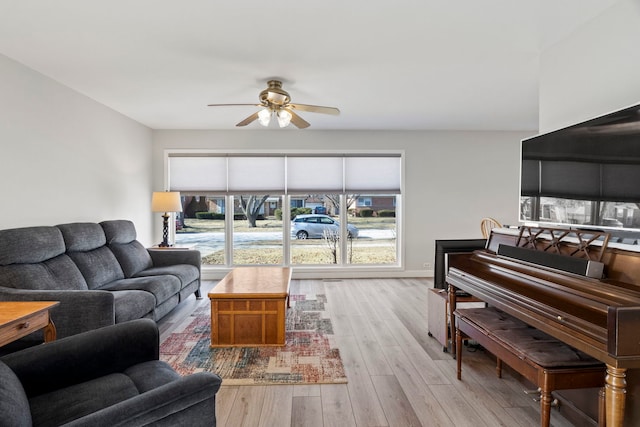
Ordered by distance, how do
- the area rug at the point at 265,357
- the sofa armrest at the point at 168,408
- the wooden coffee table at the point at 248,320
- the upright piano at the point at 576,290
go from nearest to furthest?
the sofa armrest at the point at 168,408 → the upright piano at the point at 576,290 → the area rug at the point at 265,357 → the wooden coffee table at the point at 248,320

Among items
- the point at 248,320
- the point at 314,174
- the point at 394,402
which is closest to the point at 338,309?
the point at 248,320

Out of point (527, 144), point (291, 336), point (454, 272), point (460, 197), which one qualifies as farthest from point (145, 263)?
point (460, 197)

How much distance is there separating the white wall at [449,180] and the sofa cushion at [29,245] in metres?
4.12

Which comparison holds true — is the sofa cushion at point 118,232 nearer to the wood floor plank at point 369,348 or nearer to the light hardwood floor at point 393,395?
the light hardwood floor at point 393,395

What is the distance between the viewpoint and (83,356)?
153 centimetres

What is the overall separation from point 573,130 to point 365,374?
2206 millimetres

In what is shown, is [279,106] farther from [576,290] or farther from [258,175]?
[576,290]

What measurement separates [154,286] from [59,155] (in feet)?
5.60

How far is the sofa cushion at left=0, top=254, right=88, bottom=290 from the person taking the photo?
2445mm

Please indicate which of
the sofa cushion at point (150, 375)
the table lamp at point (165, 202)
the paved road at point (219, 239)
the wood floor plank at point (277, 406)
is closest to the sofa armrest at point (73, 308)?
the sofa cushion at point (150, 375)

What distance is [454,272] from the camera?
252 centimetres

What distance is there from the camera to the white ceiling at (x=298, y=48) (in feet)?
6.75

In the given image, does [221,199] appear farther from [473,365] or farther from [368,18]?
[473,365]

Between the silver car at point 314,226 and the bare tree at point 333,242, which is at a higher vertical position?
the silver car at point 314,226
